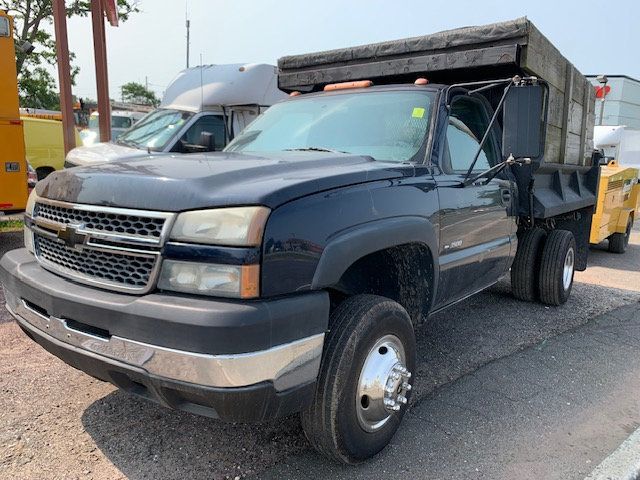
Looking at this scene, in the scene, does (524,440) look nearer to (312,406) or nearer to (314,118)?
(312,406)

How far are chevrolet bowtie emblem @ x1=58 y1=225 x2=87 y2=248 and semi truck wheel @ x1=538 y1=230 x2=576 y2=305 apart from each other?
4612 mm

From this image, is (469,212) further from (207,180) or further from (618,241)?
(618,241)

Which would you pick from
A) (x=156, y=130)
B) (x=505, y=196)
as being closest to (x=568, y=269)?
(x=505, y=196)

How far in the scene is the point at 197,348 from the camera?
2.04m

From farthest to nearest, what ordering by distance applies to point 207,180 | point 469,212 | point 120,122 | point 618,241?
point 120,122, point 618,241, point 469,212, point 207,180

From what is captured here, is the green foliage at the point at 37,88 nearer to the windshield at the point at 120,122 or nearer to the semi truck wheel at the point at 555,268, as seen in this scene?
the windshield at the point at 120,122

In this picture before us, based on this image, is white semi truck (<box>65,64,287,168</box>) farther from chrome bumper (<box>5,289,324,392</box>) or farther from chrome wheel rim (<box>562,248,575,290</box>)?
chrome bumper (<box>5,289,324,392</box>)

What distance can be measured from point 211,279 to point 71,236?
80cm

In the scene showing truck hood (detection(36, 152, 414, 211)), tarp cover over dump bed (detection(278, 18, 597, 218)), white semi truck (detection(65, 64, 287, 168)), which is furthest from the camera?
white semi truck (detection(65, 64, 287, 168))

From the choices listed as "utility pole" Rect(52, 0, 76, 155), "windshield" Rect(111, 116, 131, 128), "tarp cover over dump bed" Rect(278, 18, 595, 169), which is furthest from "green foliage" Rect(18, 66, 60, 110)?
"tarp cover over dump bed" Rect(278, 18, 595, 169)

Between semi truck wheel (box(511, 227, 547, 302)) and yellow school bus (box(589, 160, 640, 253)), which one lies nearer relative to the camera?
semi truck wheel (box(511, 227, 547, 302))

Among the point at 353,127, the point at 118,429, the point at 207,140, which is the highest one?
the point at 353,127

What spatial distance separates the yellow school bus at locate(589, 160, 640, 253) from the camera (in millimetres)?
8227

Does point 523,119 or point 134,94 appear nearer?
point 523,119
